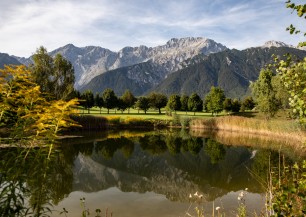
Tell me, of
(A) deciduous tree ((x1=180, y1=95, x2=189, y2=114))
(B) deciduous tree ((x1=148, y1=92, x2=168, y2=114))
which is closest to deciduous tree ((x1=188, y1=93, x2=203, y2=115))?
(A) deciduous tree ((x1=180, y1=95, x2=189, y2=114))

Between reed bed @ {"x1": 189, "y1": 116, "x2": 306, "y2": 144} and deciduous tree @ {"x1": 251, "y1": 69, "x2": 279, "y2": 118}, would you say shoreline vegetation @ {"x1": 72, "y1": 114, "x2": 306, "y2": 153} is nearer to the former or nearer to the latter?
reed bed @ {"x1": 189, "y1": 116, "x2": 306, "y2": 144}

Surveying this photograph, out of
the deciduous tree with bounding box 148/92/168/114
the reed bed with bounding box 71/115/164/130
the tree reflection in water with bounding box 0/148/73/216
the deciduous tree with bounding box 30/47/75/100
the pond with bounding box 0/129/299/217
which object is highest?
the deciduous tree with bounding box 30/47/75/100

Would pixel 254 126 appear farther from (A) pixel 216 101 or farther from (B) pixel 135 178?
(A) pixel 216 101

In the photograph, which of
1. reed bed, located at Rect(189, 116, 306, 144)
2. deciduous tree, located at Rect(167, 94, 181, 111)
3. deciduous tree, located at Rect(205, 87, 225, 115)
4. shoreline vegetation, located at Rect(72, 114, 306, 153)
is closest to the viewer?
reed bed, located at Rect(189, 116, 306, 144)

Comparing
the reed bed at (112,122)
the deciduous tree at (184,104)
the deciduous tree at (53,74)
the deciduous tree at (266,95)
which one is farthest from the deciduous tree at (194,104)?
the deciduous tree at (53,74)

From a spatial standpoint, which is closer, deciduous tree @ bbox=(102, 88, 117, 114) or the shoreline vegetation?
the shoreline vegetation

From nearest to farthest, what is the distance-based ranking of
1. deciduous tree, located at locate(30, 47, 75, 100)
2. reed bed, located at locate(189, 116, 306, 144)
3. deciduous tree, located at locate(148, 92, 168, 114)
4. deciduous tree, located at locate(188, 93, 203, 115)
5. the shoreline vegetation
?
reed bed, located at locate(189, 116, 306, 144), the shoreline vegetation, deciduous tree, located at locate(30, 47, 75, 100), deciduous tree, located at locate(188, 93, 203, 115), deciduous tree, located at locate(148, 92, 168, 114)

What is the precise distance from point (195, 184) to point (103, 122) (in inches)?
1406

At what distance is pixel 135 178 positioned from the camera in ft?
69.6

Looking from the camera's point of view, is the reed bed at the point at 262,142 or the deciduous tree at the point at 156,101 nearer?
the reed bed at the point at 262,142

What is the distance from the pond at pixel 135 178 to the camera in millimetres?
7075

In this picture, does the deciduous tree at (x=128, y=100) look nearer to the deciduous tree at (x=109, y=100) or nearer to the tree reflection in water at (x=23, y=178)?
the deciduous tree at (x=109, y=100)

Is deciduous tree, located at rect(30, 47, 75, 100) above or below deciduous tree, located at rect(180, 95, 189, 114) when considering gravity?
above

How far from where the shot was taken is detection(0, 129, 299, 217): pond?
707cm
